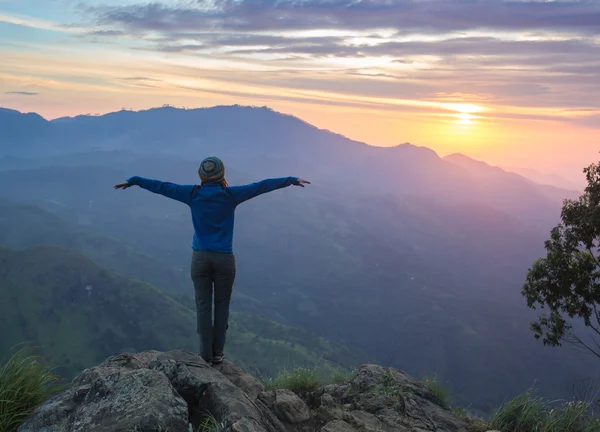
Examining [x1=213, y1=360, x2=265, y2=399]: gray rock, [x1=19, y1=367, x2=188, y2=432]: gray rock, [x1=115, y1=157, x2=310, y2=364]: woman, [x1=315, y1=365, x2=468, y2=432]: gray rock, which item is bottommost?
[x1=315, y1=365, x2=468, y2=432]: gray rock

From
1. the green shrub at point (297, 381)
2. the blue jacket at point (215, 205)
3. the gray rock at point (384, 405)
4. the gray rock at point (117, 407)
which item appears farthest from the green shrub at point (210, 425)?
the green shrub at point (297, 381)

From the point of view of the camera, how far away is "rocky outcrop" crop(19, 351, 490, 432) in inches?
222

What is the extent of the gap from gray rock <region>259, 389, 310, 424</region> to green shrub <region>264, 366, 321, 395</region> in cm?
107

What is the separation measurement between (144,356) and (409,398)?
5.28 metres

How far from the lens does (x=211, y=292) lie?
8.53 meters

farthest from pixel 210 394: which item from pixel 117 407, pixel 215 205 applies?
pixel 215 205

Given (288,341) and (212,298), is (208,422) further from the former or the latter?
(288,341)

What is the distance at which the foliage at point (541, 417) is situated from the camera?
777 cm

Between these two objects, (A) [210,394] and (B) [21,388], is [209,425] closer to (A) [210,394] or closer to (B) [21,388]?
(A) [210,394]

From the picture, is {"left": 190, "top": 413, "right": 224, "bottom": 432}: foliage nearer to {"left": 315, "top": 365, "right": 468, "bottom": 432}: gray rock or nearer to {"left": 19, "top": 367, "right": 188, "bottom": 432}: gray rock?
{"left": 19, "top": 367, "right": 188, "bottom": 432}: gray rock

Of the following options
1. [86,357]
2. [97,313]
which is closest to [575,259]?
[86,357]

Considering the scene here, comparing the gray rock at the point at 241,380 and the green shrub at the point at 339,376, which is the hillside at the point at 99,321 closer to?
the green shrub at the point at 339,376

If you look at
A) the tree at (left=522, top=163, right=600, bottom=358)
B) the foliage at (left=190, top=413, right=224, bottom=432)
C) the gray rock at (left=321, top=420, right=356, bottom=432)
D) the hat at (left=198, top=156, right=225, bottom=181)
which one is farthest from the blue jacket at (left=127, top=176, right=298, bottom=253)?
the tree at (left=522, top=163, right=600, bottom=358)

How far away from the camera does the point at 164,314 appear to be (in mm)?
167875
